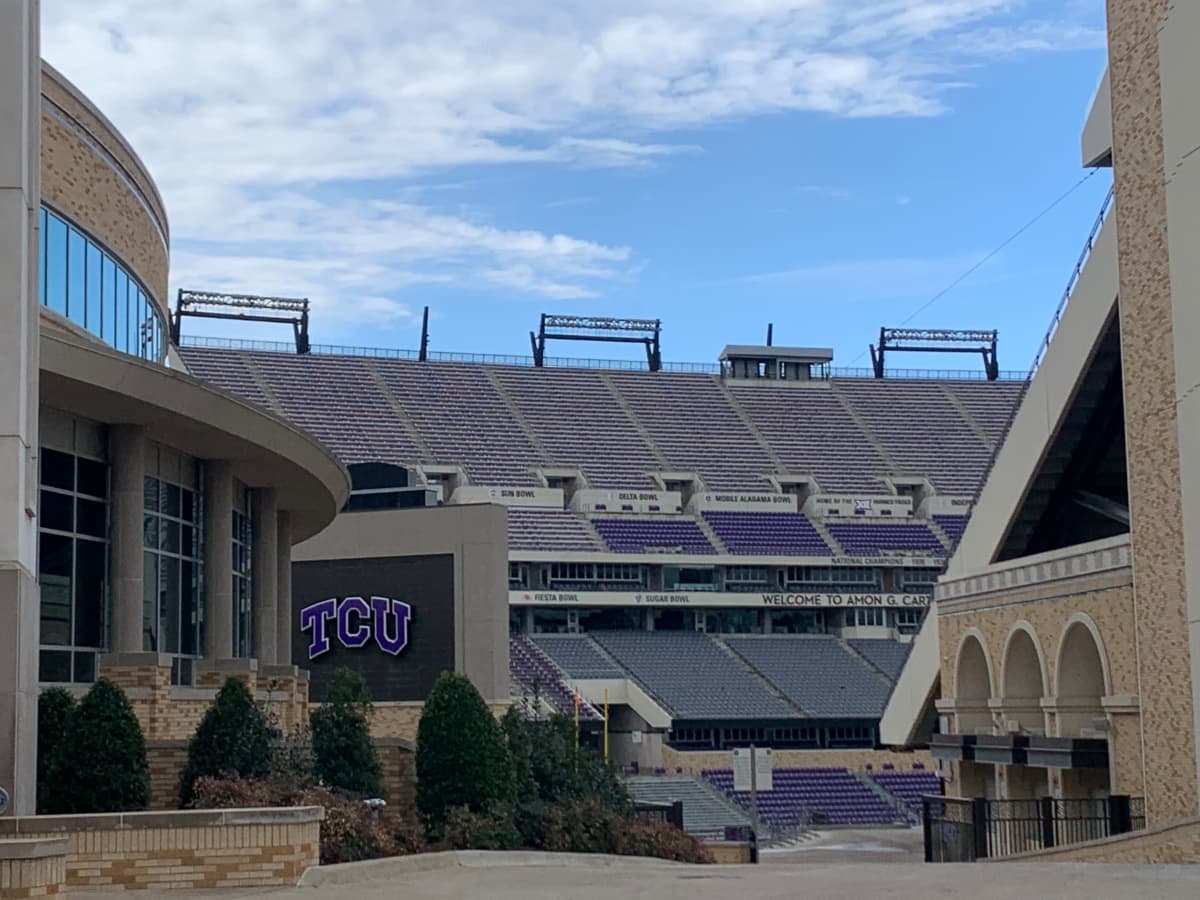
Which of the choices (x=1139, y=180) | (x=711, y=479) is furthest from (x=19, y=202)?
(x=711, y=479)

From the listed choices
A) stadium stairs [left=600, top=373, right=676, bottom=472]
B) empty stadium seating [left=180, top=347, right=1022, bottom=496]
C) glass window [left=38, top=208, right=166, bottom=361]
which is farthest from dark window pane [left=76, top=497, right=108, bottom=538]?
stadium stairs [left=600, top=373, right=676, bottom=472]

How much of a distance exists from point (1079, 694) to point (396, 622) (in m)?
17.9

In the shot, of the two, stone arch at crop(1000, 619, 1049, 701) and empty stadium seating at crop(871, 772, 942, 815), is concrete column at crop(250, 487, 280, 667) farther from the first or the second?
empty stadium seating at crop(871, 772, 942, 815)

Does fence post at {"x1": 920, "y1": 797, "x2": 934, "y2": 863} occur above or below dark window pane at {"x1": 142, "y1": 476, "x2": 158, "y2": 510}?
below

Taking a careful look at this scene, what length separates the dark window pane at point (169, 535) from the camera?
2375 centimetres

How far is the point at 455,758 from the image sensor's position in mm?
20484

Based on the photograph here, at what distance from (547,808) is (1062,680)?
1253cm

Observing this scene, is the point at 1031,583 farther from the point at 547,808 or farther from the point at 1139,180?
the point at 547,808

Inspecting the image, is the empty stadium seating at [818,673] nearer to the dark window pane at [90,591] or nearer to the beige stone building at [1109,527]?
the beige stone building at [1109,527]

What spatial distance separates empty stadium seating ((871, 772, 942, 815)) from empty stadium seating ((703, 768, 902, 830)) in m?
0.72

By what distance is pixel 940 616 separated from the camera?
37.3 m

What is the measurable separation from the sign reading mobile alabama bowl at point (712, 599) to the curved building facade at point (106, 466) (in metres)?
39.2

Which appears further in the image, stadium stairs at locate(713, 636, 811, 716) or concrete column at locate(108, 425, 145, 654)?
stadium stairs at locate(713, 636, 811, 716)

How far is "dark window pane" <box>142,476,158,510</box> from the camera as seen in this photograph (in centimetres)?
2319
